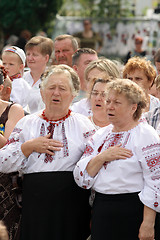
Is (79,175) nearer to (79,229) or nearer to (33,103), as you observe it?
(79,229)

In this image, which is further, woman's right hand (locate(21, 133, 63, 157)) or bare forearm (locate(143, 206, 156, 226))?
woman's right hand (locate(21, 133, 63, 157))

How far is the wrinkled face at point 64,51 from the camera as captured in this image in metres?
6.59

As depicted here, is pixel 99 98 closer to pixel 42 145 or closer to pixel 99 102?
pixel 99 102

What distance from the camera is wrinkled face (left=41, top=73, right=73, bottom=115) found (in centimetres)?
400

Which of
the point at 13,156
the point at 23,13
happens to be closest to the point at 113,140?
the point at 13,156

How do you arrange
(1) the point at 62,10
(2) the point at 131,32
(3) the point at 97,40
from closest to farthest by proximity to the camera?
(2) the point at 131,32 < (3) the point at 97,40 < (1) the point at 62,10

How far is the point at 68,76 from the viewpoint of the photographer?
410 cm

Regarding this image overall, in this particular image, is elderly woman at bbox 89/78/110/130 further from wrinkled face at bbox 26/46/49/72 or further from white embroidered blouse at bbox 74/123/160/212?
wrinkled face at bbox 26/46/49/72

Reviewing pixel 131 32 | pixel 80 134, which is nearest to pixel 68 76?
pixel 80 134

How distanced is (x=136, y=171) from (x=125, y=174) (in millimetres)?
84

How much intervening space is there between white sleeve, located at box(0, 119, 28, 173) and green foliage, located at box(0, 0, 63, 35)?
535 inches

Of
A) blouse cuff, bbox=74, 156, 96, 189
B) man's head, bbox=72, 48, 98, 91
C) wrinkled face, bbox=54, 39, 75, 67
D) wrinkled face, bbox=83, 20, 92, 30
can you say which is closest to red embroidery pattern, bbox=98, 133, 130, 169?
blouse cuff, bbox=74, 156, 96, 189

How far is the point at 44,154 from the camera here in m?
3.96

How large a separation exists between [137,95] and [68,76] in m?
0.65
